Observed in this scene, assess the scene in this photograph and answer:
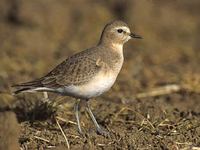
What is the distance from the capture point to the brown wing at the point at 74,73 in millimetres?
8078

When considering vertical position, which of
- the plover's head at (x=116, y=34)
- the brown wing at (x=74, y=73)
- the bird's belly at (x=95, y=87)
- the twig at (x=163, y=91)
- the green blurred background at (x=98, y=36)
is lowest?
the bird's belly at (x=95, y=87)

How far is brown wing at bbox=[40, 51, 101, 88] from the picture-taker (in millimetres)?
8078

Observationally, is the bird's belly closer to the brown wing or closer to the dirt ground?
the brown wing

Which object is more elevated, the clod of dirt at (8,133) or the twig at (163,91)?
the twig at (163,91)

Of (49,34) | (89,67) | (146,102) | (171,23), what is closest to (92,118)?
(89,67)

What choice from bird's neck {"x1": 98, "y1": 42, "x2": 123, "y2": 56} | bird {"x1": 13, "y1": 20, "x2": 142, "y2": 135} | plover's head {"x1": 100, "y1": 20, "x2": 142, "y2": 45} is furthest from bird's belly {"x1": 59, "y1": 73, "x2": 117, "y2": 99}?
plover's head {"x1": 100, "y1": 20, "x2": 142, "y2": 45}

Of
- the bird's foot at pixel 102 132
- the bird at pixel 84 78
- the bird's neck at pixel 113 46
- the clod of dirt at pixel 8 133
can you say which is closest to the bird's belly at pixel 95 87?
the bird at pixel 84 78

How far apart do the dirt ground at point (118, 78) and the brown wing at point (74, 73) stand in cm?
59

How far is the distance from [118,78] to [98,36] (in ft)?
11.9

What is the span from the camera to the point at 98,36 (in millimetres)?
15227

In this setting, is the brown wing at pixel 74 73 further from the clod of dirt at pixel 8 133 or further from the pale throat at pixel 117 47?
the clod of dirt at pixel 8 133

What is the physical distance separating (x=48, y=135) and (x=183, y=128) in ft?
5.55

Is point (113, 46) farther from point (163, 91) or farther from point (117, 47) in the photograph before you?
point (163, 91)

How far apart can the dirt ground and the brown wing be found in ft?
1.93
